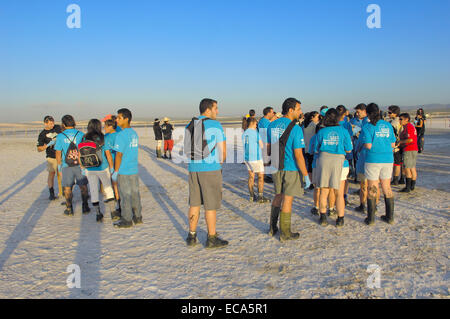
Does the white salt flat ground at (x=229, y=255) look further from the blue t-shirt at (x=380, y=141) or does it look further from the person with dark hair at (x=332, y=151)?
the blue t-shirt at (x=380, y=141)

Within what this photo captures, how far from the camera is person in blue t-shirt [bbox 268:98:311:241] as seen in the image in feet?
14.3

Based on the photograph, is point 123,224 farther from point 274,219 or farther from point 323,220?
point 323,220

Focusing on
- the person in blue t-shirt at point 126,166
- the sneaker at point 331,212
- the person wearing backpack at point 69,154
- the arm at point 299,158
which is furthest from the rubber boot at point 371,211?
the person wearing backpack at point 69,154

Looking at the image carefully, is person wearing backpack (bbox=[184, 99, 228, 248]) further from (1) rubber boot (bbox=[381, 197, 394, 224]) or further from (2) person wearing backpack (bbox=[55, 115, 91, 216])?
(1) rubber boot (bbox=[381, 197, 394, 224])

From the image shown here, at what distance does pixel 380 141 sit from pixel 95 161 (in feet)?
16.7

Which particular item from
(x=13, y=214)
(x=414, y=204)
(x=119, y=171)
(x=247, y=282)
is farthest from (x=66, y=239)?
(x=414, y=204)

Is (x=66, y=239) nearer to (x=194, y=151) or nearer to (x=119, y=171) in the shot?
(x=119, y=171)

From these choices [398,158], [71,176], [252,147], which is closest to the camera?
[71,176]

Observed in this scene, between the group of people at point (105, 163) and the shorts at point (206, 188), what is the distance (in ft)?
4.92

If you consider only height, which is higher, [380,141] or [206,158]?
[380,141]

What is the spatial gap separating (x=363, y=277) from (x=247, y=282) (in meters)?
1.42

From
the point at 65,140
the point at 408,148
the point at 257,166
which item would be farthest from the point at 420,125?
the point at 65,140

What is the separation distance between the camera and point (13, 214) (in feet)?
20.5

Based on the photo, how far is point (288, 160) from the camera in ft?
14.6
